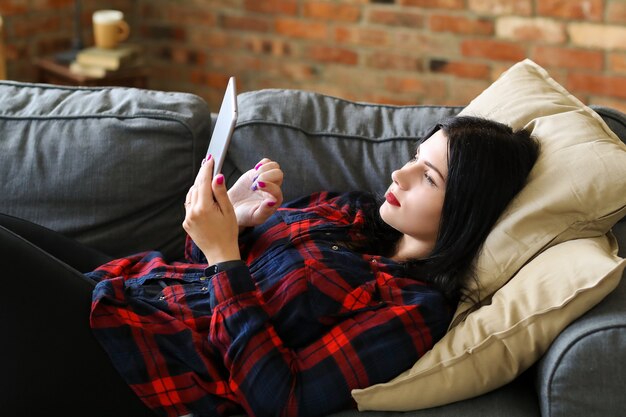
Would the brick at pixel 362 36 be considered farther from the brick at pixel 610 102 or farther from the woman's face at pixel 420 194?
the woman's face at pixel 420 194

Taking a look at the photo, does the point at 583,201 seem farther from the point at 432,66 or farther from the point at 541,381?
the point at 432,66

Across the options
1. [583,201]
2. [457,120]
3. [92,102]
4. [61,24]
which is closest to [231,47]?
[61,24]

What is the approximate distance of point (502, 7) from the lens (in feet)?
9.59

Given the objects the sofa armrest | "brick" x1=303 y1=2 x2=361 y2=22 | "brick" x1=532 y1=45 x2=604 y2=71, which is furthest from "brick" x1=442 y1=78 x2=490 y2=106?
the sofa armrest

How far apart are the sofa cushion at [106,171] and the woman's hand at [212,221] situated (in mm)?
399

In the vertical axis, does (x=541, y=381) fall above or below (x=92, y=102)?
below

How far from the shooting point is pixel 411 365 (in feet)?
4.52

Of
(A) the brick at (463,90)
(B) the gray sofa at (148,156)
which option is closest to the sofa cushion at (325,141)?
(B) the gray sofa at (148,156)

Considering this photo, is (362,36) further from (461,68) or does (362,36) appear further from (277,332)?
(277,332)

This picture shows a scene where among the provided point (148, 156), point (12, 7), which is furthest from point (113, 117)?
point (12, 7)

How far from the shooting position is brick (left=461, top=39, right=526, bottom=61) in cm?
296

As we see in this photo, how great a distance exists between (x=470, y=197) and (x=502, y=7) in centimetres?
164

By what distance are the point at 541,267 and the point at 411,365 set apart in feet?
0.85

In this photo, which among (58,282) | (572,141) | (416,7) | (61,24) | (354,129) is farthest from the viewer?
(61,24)
